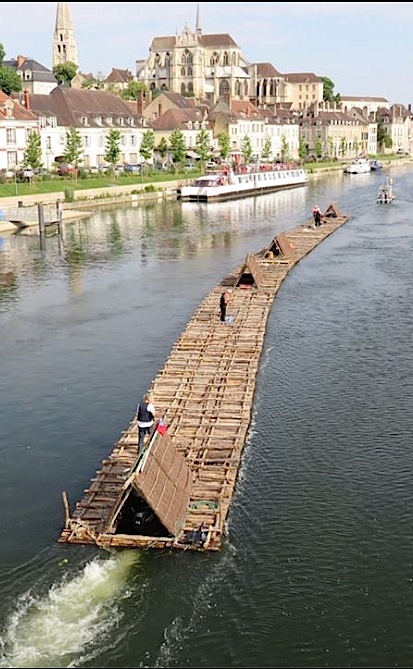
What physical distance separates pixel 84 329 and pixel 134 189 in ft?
230

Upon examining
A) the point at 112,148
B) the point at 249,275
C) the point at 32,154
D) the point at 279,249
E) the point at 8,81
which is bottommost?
the point at 249,275

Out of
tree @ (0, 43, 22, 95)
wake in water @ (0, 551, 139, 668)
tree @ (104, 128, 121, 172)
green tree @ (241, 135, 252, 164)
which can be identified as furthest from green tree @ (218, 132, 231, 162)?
wake in water @ (0, 551, 139, 668)

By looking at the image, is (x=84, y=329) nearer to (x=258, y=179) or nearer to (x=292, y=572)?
(x=292, y=572)

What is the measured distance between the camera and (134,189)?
108m

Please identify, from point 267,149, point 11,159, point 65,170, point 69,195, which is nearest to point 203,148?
point 267,149

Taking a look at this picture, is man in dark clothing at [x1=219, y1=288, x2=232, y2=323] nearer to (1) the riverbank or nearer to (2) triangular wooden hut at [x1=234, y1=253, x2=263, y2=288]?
(2) triangular wooden hut at [x1=234, y1=253, x2=263, y2=288]

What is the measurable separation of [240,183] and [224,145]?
119 feet

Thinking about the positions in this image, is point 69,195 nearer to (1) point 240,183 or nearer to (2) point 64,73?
(1) point 240,183

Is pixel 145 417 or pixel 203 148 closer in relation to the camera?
pixel 145 417

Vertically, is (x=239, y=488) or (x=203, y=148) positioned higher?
(x=203, y=148)

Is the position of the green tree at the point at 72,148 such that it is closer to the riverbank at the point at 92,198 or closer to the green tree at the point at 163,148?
the riverbank at the point at 92,198

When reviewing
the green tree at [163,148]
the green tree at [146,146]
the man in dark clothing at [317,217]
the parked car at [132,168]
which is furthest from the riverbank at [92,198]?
the man in dark clothing at [317,217]

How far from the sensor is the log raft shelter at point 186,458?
19906 millimetres

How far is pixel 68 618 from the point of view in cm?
1727
